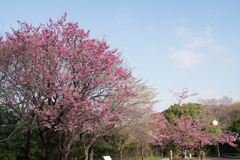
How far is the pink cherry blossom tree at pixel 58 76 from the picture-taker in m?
11.1

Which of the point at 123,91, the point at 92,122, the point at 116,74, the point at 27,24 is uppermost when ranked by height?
the point at 27,24

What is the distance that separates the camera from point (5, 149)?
15.1 m

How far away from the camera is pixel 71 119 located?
11.9 metres

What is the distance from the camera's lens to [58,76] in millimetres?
12523

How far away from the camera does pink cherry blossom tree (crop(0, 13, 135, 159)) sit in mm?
11078

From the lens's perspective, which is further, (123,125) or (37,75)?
(123,125)

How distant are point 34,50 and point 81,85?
320 centimetres

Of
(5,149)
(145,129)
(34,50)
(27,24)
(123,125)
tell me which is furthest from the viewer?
(145,129)

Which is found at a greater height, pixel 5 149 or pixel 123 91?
pixel 123 91

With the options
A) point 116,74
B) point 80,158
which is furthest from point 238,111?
point 116,74

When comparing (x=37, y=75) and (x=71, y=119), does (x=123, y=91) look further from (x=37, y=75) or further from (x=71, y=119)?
(x=37, y=75)

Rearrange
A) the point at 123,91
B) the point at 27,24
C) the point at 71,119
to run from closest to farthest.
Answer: the point at 71,119 < the point at 27,24 < the point at 123,91

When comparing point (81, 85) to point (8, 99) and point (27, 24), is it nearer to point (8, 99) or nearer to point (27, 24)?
point (8, 99)

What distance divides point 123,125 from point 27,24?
11.1 metres
